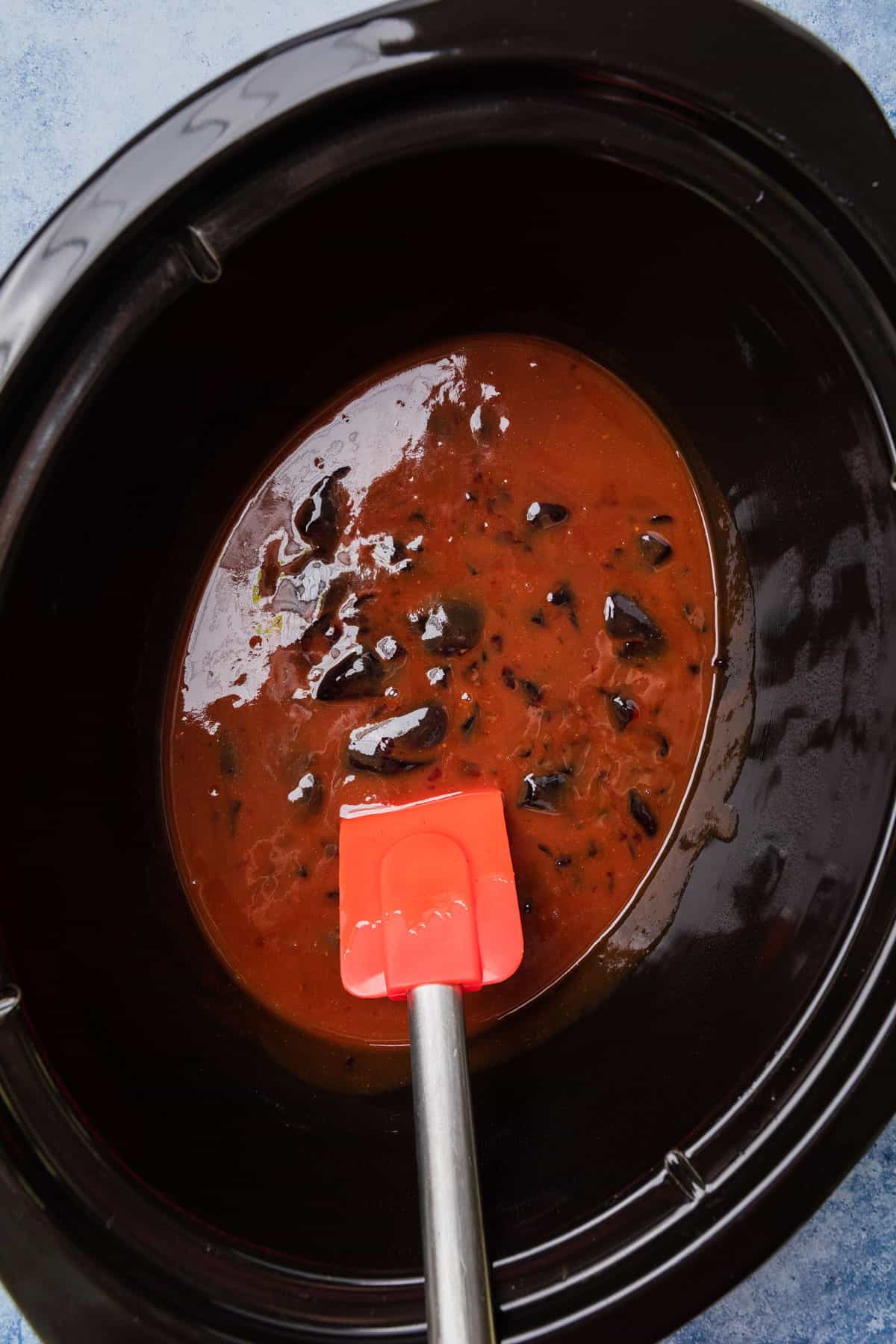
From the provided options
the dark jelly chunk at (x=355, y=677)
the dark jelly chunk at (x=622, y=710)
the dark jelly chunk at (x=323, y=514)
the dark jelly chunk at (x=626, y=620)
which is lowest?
the dark jelly chunk at (x=622, y=710)

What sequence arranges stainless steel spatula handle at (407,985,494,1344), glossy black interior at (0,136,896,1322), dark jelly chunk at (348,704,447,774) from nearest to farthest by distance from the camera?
1. stainless steel spatula handle at (407,985,494,1344)
2. glossy black interior at (0,136,896,1322)
3. dark jelly chunk at (348,704,447,774)

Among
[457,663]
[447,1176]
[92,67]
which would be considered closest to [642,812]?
[457,663]

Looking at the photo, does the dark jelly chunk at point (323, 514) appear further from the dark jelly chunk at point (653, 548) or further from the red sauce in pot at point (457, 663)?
the dark jelly chunk at point (653, 548)

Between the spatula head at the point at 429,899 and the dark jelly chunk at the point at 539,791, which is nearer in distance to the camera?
the spatula head at the point at 429,899

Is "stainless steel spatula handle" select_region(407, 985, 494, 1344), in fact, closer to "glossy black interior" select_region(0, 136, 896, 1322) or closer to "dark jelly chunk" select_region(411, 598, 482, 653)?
"glossy black interior" select_region(0, 136, 896, 1322)

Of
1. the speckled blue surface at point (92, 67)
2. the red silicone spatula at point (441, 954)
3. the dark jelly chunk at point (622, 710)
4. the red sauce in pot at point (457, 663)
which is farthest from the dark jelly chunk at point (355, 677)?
the speckled blue surface at point (92, 67)

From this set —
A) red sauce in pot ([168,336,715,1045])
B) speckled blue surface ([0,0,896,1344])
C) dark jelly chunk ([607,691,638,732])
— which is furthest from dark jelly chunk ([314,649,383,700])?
speckled blue surface ([0,0,896,1344])
